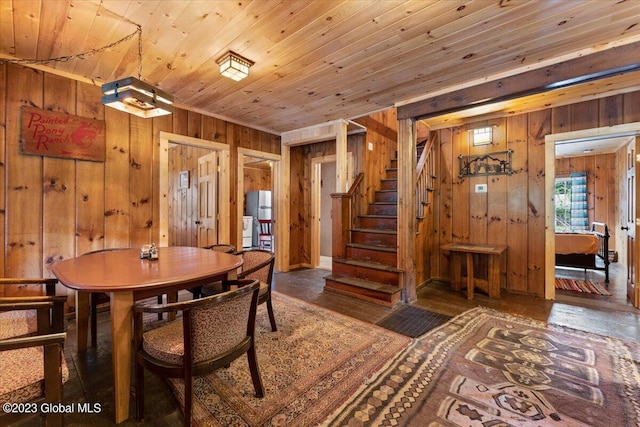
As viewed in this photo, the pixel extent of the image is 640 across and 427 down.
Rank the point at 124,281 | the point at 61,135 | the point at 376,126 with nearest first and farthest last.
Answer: the point at 124,281 < the point at 61,135 < the point at 376,126

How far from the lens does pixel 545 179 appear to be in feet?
11.6

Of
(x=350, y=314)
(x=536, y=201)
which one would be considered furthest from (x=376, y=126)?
(x=350, y=314)

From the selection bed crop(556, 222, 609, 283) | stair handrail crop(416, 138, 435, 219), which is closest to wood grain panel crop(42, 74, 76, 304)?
stair handrail crop(416, 138, 435, 219)

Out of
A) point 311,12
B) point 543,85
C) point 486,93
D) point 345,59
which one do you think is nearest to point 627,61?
point 543,85

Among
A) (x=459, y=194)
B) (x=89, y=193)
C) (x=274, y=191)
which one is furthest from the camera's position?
(x=274, y=191)

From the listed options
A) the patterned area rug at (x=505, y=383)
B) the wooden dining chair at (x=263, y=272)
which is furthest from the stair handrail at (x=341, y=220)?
the patterned area rug at (x=505, y=383)

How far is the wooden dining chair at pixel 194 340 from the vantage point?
1.28 metres

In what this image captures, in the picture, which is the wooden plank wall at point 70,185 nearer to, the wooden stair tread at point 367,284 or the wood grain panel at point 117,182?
the wood grain panel at point 117,182

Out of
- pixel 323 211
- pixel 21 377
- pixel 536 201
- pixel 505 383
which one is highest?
pixel 536 201

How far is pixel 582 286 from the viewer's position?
397 cm

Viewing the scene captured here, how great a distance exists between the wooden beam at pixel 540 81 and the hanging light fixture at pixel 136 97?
106 inches

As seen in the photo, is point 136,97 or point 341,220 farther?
point 341,220

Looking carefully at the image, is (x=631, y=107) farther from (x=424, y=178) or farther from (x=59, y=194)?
(x=59, y=194)

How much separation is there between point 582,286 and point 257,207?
23.7 feet
